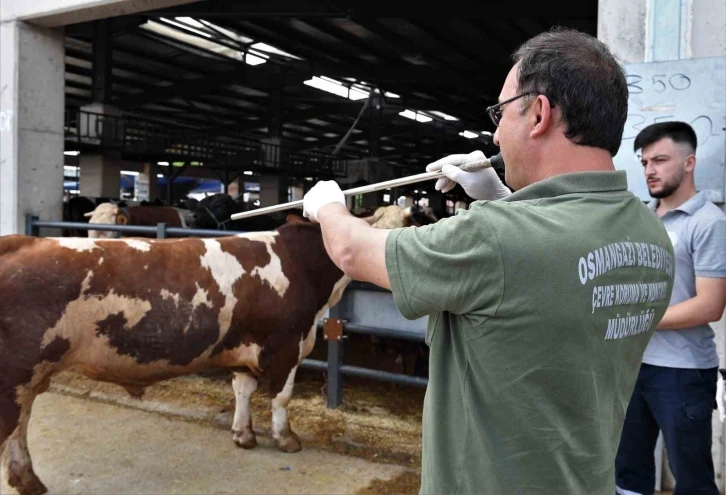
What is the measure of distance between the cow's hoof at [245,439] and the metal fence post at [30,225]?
127 inches

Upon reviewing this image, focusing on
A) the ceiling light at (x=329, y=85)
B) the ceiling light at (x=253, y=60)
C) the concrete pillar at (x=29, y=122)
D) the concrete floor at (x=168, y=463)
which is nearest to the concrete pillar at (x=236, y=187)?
the ceiling light at (x=329, y=85)

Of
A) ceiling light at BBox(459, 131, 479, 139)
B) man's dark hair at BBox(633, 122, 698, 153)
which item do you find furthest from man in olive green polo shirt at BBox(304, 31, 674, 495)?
ceiling light at BBox(459, 131, 479, 139)

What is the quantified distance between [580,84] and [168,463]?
11.4 ft

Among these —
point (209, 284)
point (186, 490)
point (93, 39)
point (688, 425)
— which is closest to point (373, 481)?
point (186, 490)

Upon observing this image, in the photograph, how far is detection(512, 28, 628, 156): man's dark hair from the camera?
1205 mm

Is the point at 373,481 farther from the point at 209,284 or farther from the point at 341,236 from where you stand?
the point at 341,236

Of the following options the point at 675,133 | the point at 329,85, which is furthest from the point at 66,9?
the point at 329,85

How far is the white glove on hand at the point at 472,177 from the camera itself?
72.0 inches

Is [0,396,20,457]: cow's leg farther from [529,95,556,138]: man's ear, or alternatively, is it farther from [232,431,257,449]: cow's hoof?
[529,95,556,138]: man's ear

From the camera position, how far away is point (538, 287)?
1.13 metres

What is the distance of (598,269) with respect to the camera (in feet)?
3.84

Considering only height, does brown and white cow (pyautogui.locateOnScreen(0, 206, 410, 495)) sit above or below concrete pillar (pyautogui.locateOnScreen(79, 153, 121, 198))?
below

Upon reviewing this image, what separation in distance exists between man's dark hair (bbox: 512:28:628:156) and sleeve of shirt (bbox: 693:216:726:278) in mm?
1347

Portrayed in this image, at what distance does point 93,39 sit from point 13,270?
11.1 m
